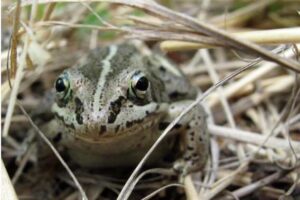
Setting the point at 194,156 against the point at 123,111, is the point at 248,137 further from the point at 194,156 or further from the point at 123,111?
the point at 123,111

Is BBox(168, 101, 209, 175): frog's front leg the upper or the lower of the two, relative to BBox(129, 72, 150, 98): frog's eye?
lower

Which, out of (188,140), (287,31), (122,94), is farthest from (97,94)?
(287,31)

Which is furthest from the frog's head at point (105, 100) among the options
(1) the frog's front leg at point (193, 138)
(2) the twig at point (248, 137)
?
(2) the twig at point (248, 137)

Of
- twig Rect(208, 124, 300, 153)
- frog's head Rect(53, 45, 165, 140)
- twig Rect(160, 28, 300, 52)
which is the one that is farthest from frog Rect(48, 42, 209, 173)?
twig Rect(160, 28, 300, 52)

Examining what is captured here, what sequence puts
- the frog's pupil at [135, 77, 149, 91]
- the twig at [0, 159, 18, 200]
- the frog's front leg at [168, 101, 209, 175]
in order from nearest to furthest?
1. the twig at [0, 159, 18, 200]
2. the frog's pupil at [135, 77, 149, 91]
3. the frog's front leg at [168, 101, 209, 175]

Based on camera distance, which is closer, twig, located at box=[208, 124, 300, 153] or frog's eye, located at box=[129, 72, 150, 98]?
frog's eye, located at box=[129, 72, 150, 98]

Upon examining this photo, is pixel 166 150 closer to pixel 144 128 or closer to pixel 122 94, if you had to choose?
pixel 144 128

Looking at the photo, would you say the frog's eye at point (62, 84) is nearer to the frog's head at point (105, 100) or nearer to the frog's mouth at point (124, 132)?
the frog's head at point (105, 100)

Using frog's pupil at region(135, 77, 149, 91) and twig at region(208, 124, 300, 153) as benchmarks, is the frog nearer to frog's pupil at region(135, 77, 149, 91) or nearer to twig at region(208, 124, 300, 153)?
frog's pupil at region(135, 77, 149, 91)
